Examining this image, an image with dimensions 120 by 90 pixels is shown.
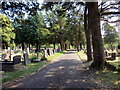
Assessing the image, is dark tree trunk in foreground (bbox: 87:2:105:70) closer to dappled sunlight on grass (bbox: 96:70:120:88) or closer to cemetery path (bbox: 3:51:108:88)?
cemetery path (bbox: 3:51:108:88)

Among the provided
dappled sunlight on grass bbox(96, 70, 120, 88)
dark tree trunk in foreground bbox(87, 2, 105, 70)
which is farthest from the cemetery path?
dark tree trunk in foreground bbox(87, 2, 105, 70)

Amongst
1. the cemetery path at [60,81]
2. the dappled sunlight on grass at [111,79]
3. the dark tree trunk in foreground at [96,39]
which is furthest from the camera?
the dark tree trunk in foreground at [96,39]

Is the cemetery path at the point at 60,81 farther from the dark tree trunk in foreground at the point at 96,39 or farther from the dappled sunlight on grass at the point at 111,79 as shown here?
the dark tree trunk in foreground at the point at 96,39

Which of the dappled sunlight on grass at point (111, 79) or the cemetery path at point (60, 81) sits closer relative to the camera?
the cemetery path at point (60, 81)

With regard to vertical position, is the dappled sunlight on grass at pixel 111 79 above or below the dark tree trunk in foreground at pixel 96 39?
below

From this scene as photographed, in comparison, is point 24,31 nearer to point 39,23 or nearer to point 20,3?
point 39,23

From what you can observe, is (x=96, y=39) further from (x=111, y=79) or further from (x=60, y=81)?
(x=60, y=81)

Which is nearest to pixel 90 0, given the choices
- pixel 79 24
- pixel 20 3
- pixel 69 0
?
pixel 69 0

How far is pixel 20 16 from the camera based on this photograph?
9.70 metres

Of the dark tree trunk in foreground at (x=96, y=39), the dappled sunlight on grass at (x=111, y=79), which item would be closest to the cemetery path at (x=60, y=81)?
the dappled sunlight on grass at (x=111, y=79)

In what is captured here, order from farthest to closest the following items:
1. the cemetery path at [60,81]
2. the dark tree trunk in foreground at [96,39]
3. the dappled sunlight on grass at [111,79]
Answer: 1. the dark tree trunk in foreground at [96,39]
2. the dappled sunlight on grass at [111,79]
3. the cemetery path at [60,81]

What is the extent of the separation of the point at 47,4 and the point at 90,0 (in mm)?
3713

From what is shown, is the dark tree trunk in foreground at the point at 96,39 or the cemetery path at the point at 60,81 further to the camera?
the dark tree trunk in foreground at the point at 96,39

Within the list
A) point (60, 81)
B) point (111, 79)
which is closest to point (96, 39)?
point (111, 79)
